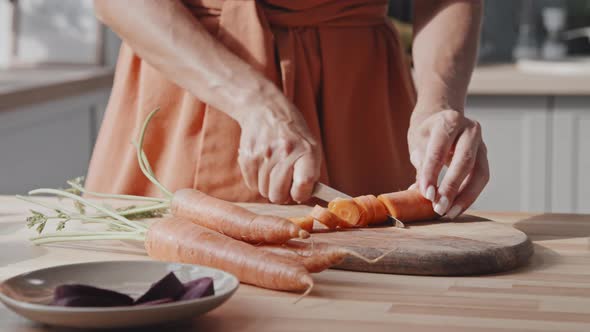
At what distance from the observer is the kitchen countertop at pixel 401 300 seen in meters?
0.89

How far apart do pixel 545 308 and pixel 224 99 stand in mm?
645

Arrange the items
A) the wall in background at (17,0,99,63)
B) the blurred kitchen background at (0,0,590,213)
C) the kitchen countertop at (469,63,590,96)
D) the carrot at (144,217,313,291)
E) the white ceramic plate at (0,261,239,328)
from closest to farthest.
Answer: the white ceramic plate at (0,261,239,328), the carrot at (144,217,313,291), the blurred kitchen background at (0,0,590,213), the kitchen countertop at (469,63,590,96), the wall in background at (17,0,99,63)

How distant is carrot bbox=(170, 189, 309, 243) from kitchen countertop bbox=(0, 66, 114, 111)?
5.26 ft

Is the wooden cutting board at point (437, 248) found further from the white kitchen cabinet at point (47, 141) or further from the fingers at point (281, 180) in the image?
the white kitchen cabinet at point (47, 141)

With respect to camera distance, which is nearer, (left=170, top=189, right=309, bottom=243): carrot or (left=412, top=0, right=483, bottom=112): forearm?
(left=170, top=189, right=309, bottom=243): carrot

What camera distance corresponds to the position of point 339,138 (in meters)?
1.65

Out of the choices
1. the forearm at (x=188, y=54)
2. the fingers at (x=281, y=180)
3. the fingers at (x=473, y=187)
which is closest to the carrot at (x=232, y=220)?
the fingers at (x=281, y=180)

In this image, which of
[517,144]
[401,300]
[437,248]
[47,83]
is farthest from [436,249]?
[517,144]

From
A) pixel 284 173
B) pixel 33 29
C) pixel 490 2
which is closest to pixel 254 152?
pixel 284 173

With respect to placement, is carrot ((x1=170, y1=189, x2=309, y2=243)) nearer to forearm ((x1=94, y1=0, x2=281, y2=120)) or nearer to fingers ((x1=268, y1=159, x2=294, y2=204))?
fingers ((x1=268, y1=159, x2=294, y2=204))

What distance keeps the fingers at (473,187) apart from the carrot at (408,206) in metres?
0.04

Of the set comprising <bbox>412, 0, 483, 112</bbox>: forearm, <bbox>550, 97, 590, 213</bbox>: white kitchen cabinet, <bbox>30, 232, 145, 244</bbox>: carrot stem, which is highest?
<bbox>412, 0, 483, 112</bbox>: forearm

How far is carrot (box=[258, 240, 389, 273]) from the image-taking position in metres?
0.99

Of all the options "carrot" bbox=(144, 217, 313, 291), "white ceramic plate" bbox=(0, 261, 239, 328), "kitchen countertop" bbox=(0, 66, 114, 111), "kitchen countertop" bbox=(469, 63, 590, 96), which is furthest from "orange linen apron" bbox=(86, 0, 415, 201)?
"kitchen countertop" bbox=(469, 63, 590, 96)
